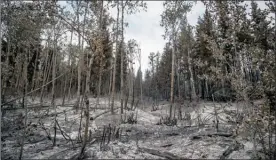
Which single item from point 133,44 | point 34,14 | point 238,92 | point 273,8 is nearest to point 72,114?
point 34,14

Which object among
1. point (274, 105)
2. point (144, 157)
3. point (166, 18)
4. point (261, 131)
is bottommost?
point (144, 157)

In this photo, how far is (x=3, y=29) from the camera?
17.5 meters

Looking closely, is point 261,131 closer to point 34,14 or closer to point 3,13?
point 34,14

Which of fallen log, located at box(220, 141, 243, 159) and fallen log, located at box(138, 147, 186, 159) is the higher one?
fallen log, located at box(220, 141, 243, 159)

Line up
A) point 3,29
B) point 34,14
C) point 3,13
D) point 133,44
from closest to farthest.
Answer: point 34,14
point 3,13
point 3,29
point 133,44

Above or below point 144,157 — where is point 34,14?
above

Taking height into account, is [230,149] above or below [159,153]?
above

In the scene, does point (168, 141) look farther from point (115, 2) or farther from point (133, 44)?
point (133, 44)

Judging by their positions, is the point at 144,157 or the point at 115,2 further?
the point at 115,2

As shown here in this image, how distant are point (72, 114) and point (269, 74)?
12.6m

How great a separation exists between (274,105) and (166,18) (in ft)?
45.4

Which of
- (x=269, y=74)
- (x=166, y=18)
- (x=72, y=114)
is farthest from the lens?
(x=166, y=18)

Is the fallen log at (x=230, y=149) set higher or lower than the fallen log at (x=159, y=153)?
higher

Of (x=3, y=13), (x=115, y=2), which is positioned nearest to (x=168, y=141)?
(x=3, y=13)
